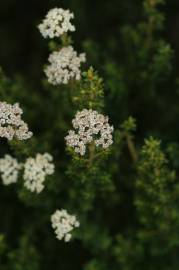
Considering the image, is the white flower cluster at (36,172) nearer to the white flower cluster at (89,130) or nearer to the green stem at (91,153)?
the green stem at (91,153)

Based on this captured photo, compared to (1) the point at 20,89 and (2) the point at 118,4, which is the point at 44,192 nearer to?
(1) the point at 20,89

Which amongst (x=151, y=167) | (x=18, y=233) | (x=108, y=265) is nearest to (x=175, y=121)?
(x=151, y=167)

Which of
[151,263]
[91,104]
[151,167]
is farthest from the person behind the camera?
[151,263]

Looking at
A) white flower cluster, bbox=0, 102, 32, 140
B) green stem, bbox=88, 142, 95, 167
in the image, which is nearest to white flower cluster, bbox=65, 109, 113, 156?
green stem, bbox=88, 142, 95, 167

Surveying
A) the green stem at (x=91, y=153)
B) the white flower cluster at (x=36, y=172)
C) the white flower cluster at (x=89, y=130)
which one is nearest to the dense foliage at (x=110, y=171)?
the green stem at (x=91, y=153)

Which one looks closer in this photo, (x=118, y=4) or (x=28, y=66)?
(x=118, y=4)

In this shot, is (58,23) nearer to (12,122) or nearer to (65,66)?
(65,66)
